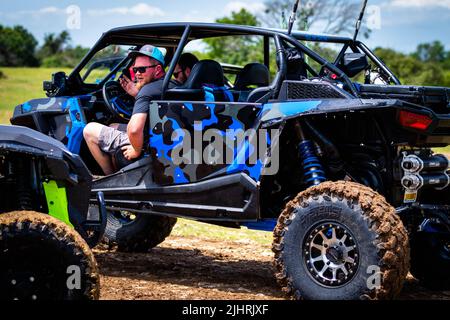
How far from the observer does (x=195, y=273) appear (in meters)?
7.52

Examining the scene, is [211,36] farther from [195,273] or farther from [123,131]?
Answer: [195,273]

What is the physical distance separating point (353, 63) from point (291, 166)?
43.5 inches

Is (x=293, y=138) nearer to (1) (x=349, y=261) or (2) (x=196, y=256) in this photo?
(1) (x=349, y=261)

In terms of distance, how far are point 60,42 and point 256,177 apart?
75.0 meters

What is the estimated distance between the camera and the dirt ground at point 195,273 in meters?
6.57

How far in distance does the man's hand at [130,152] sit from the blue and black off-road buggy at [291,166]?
0.08 meters

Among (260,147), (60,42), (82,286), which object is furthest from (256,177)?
(60,42)

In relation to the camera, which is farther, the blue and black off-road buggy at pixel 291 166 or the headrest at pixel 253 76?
the headrest at pixel 253 76

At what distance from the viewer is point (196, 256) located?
27.8 ft

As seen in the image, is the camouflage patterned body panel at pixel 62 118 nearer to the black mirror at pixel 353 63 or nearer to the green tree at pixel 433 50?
the black mirror at pixel 353 63

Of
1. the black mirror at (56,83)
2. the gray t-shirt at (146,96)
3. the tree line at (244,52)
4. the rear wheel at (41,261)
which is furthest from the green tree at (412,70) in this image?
the rear wheel at (41,261)

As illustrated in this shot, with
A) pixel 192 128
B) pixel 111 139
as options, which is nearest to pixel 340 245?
pixel 192 128

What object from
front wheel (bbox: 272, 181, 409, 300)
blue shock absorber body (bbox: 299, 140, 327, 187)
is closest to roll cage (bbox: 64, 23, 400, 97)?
blue shock absorber body (bbox: 299, 140, 327, 187)

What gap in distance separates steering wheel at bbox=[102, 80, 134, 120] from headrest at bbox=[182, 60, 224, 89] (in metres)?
0.80
